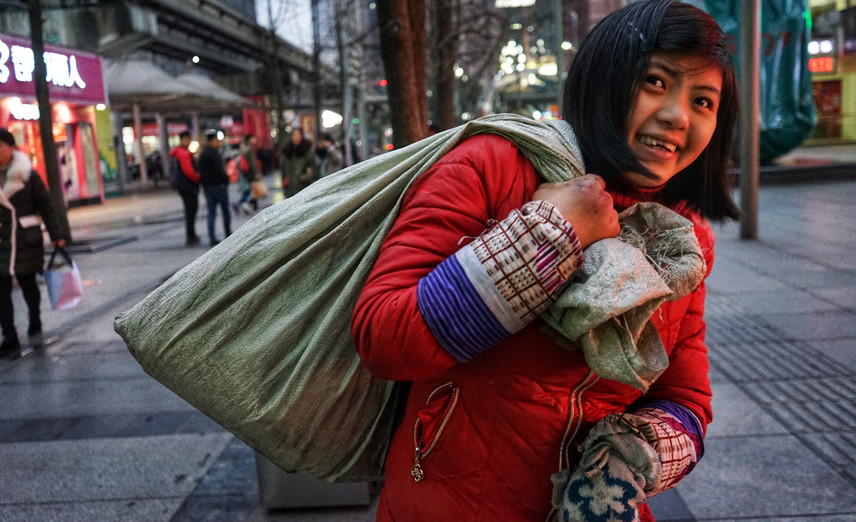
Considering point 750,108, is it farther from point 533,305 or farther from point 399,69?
point 533,305

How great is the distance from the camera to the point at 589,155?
4.27 ft

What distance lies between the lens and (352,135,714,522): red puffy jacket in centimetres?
116

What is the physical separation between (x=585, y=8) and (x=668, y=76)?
2986 inches

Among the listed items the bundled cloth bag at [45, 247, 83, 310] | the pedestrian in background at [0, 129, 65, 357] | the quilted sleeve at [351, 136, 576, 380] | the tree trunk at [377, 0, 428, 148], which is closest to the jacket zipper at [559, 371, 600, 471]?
the quilted sleeve at [351, 136, 576, 380]

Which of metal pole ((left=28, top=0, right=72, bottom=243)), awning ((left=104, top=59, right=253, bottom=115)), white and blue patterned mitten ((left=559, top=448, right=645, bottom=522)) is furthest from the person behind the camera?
awning ((left=104, top=59, right=253, bottom=115))

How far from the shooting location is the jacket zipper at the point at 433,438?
1326 mm

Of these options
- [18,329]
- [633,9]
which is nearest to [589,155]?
[633,9]

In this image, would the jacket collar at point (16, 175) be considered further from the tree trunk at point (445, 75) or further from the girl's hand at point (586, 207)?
the tree trunk at point (445, 75)

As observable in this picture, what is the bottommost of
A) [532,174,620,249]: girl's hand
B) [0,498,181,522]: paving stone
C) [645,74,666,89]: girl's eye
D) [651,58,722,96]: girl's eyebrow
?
[0,498,181,522]: paving stone

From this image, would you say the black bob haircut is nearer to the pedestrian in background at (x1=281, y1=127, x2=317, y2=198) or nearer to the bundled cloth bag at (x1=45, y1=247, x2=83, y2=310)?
the bundled cloth bag at (x1=45, y1=247, x2=83, y2=310)

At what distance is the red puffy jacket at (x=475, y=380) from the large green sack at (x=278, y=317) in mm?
106

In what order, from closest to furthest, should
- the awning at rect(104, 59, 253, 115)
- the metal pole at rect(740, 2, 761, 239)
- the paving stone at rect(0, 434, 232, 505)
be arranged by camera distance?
1. the paving stone at rect(0, 434, 232, 505)
2. the metal pole at rect(740, 2, 761, 239)
3. the awning at rect(104, 59, 253, 115)

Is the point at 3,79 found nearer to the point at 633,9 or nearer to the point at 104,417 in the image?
the point at 104,417

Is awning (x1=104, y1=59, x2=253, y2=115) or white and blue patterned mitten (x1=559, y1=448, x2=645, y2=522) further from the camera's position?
awning (x1=104, y1=59, x2=253, y2=115)
